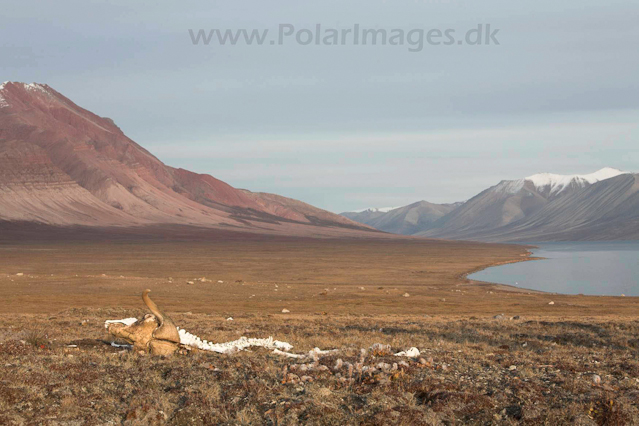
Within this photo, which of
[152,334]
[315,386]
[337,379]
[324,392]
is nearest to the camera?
[324,392]

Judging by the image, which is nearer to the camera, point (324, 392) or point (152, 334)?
point (324, 392)

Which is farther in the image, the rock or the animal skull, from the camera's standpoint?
the animal skull

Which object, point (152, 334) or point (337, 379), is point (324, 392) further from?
point (152, 334)

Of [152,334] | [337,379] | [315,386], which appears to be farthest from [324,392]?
[152,334]

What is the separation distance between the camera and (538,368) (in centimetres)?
1310

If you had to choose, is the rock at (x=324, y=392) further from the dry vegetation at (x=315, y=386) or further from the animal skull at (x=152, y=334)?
the animal skull at (x=152, y=334)

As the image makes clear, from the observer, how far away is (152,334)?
556 inches

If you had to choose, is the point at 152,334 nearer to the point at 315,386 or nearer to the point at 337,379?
the point at 315,386

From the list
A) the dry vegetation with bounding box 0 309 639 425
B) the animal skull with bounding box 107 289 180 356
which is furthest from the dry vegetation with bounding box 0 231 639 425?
the animal skull with bounding box 107 289 180 356

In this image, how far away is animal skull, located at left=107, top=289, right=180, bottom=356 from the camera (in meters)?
14.0

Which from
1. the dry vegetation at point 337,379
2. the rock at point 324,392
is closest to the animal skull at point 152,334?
the dry vegetation at point 337,379

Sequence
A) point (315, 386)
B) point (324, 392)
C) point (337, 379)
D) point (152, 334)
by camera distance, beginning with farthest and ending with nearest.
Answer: point (152, 334) → point (337, 379) → point (315, 386) → point (324, 392)

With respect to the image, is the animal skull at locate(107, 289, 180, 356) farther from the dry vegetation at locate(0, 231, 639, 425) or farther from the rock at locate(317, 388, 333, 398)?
the rock at locate(317, 388, 333, 398)

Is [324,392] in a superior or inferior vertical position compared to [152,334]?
inferior
